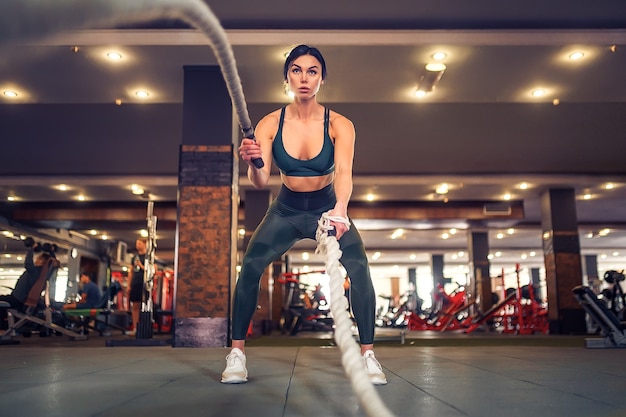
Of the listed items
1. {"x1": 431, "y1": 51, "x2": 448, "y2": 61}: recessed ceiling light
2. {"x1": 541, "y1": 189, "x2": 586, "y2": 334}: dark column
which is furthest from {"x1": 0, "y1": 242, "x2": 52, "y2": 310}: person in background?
{"x1": 541, "y1": 189, "x2": 586, "y2": 334}: dark column

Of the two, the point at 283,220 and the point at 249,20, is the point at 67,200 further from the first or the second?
the point at 283,220

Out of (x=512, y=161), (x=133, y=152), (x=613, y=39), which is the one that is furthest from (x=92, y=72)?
(x=512, y=161)

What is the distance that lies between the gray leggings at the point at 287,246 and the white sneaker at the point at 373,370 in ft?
0.24

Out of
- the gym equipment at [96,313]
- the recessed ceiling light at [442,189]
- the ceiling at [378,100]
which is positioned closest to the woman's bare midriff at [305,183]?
the ceiling at [378,100]

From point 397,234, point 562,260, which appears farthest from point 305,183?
point 397,234

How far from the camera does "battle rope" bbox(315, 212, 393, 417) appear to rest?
99cm

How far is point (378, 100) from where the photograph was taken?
6.56 meters

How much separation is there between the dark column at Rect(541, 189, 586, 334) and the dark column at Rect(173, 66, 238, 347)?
7.85m

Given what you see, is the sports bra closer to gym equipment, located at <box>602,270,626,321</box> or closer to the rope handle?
the rope handle

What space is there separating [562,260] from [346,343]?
1094 centimetres

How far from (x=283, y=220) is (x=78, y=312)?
657 cm

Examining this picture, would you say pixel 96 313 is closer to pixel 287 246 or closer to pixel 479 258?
pixel 287 246

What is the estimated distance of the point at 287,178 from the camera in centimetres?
217

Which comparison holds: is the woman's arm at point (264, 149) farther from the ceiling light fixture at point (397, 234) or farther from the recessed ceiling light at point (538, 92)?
the ceiling light fixture at point (397, 234)
